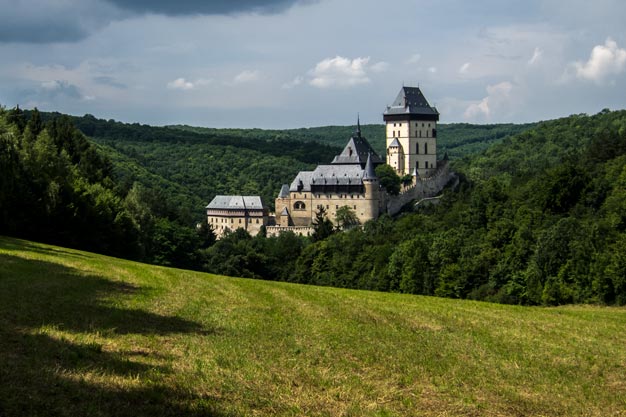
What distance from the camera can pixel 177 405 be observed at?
1148cm

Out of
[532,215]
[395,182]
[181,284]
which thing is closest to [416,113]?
[395,182]

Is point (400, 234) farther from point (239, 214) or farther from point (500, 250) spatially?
point (239, 214)

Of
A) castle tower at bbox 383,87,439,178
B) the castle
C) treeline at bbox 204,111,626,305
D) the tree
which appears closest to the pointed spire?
the castle

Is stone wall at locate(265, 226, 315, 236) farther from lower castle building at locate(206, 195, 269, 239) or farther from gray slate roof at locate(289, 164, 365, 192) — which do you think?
gray slate roof at locate(289, 164, 365, 192)

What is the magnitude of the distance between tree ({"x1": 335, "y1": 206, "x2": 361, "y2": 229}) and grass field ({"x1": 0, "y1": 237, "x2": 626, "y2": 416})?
4237 inches

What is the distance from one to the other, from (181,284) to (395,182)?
4515 inches

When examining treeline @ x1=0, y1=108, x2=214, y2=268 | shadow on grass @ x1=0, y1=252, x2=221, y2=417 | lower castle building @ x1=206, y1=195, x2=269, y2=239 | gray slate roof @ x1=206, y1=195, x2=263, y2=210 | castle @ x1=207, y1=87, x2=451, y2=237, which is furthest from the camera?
gray slate roof @ x1=206, y1=195, x2=263, y2=210

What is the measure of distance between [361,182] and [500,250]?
239 ft

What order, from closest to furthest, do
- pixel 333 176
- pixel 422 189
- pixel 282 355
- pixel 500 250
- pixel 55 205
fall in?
pixel 282 355 < pixel 55 205 < pixel 500 250 < pixel 333 176 < pixel 422 189

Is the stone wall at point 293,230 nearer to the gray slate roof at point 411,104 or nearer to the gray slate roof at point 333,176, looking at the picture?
the gray slate roof at point 333,176

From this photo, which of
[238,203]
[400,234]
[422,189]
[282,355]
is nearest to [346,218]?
[422,189]

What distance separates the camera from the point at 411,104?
152 meters

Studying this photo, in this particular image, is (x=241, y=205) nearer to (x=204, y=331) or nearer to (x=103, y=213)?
(x=103, y=213)

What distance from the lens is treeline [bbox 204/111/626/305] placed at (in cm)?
4818
